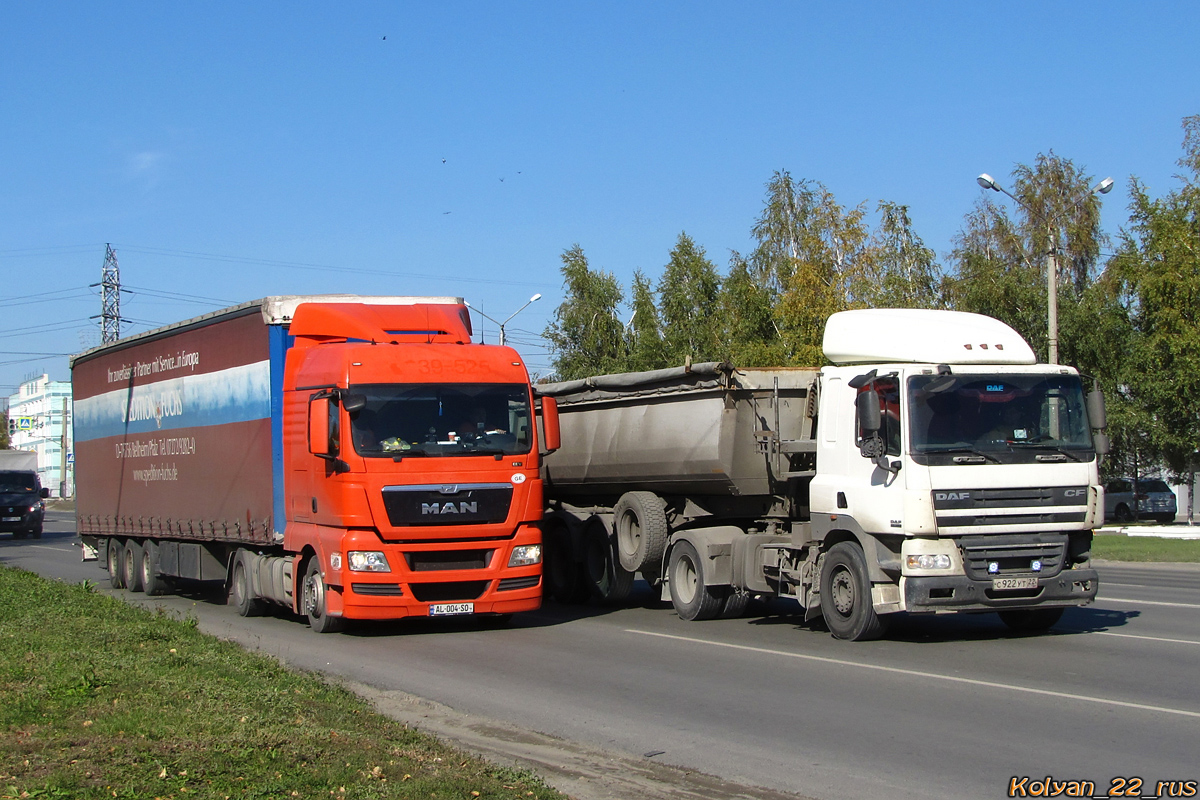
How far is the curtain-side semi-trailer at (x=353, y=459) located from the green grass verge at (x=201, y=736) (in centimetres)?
246

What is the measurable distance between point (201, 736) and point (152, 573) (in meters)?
13.4

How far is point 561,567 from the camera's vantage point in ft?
59.5

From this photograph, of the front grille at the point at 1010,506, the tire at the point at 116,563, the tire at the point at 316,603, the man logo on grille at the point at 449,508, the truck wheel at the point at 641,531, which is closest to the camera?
the front grille at the point at 1010,506

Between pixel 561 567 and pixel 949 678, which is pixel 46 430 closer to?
pixel 561 567

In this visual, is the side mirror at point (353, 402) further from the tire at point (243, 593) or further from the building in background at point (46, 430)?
the building in background at point (46, 430)

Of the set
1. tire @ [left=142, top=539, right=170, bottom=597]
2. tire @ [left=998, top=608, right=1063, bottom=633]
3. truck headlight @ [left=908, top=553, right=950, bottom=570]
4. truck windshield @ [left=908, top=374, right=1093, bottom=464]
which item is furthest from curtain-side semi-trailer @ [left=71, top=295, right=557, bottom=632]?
tire @ [left=998, top=608, right=1063, bottom=633]

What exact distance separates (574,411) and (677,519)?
289 cm

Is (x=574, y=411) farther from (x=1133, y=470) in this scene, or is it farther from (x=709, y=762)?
(x=1133, y=470)

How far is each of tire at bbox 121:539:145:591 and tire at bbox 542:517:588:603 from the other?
709cm

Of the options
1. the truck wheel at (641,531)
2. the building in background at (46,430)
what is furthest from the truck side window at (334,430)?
the building in background at (46,430)

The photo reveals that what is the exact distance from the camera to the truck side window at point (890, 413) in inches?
469

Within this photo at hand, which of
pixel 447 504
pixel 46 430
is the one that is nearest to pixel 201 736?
pixel 447 504

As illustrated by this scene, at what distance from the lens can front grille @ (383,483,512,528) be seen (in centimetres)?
1336

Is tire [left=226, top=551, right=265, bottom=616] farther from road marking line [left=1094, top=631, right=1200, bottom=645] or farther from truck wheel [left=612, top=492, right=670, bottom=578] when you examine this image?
road marking line [left=1094, top=631, right=1200, bottom=645]
